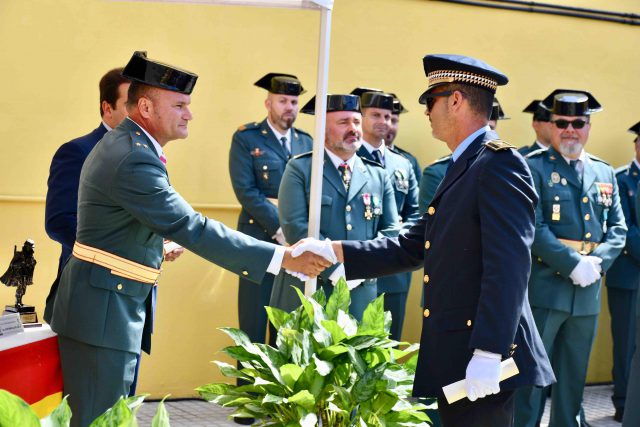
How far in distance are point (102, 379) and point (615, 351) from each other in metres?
4.40

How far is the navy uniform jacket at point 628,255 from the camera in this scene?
687 centimetres

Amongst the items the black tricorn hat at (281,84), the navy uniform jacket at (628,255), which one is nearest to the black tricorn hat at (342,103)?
the black tricorn hat at (281,84)

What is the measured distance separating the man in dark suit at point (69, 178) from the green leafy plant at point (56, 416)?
211 cm

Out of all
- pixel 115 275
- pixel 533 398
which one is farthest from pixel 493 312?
pixel 533 398

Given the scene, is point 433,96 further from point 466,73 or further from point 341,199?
point 341,199

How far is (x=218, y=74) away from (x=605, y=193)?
2.47 metres

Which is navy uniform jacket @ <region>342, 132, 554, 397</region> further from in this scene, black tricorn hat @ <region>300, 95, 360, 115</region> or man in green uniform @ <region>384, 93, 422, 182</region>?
man in green uniform @ <region>384, 93, 422, 182</region>

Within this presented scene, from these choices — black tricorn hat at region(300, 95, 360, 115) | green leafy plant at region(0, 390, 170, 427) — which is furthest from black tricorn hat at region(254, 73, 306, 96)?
green leafy plant at region(0, 390, 170, 427)

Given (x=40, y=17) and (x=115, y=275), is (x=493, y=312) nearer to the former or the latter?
(x=115, y=275)

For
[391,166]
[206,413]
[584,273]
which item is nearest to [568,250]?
[584,273]

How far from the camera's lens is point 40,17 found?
19.8ft

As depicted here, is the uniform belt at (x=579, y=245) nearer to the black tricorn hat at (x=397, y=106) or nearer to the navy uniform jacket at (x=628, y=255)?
the navy uniform jacket at (x=628, y=255)

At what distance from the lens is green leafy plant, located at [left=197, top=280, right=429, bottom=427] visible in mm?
3602

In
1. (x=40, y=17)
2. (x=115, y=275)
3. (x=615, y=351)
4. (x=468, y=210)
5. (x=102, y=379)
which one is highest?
(x=40, y=17)
